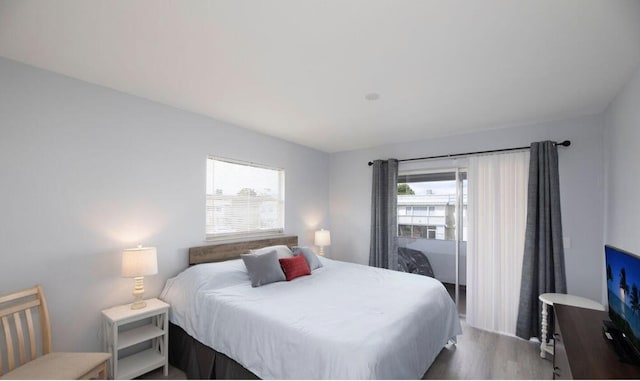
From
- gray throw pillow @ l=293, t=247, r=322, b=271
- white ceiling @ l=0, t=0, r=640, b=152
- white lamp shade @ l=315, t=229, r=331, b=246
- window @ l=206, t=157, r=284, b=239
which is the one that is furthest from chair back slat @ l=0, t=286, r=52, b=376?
white lamp shade @ l=315, t=229, r=331, b=246

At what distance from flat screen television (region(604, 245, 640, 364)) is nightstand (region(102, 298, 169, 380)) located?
3.13 m

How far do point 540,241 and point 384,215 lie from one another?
1933 millimetres

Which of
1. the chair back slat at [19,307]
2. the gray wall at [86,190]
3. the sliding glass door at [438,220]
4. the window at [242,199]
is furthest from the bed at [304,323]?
the sliding glass door at [438,220]

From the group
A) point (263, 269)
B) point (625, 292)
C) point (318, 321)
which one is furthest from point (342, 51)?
point (263, 269)

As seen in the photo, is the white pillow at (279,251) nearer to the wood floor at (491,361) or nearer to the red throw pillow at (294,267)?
the red throw pillow at (294,267)

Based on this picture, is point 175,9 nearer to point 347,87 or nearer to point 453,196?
point 347,87

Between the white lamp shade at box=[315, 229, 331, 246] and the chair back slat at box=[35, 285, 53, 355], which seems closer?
the chair back slat at box=[35, 285, 53, 355]

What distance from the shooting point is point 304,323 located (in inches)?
75.9

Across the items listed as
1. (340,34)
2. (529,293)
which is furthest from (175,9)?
(529,293)

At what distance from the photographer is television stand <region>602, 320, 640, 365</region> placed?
1333mm

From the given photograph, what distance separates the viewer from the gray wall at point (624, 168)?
2.01 m

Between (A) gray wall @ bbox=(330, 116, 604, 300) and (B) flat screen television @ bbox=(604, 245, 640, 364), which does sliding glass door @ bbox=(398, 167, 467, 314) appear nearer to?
(A) gray wall @ bbox=(330, 116, 604, 300)

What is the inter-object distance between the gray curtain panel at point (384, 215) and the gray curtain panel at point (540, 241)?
1621 mm

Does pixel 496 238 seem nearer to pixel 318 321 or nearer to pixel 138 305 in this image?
pixel 318 321
